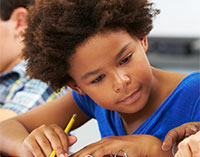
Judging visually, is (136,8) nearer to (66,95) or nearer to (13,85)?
(66,95)

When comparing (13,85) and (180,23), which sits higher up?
(13,85)

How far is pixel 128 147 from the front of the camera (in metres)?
0.45

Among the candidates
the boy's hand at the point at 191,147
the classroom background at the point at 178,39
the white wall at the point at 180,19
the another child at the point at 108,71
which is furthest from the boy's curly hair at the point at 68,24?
the classroom background at the point at 178,39

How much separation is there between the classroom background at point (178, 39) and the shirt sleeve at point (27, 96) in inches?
44.0

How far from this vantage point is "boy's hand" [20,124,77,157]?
0.51m

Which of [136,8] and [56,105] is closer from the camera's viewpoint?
[136,8]

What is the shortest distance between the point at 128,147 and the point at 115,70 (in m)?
0.12

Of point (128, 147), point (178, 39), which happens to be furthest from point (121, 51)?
point (178, 39)

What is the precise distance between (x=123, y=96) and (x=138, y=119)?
11 centimetres

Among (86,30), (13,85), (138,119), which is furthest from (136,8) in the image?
(13,85)

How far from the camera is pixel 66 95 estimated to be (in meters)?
0.73

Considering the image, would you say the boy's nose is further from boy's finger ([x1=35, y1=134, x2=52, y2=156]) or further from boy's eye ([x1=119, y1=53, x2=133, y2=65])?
boy's finger ([x1=35, y1=134, x2=52, y2=156])

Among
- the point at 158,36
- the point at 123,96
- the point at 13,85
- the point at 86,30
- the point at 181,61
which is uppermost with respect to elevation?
the point at 86,30

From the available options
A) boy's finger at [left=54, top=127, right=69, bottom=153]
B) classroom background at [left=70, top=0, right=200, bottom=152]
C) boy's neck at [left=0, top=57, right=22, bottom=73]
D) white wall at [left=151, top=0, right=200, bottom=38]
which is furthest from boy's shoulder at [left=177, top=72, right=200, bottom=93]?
classroom background at [left=70, top=0, right=200, bottom=152]
